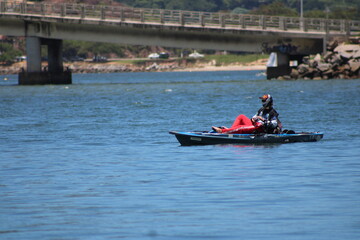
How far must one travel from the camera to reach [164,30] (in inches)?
3307

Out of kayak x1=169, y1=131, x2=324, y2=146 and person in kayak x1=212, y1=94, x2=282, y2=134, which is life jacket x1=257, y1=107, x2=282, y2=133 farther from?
kayak x1=169, y1=131, x2=324, y2=146

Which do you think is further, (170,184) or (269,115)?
(269,115)

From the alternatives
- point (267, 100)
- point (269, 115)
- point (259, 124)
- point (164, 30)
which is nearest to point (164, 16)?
point (164, 30)

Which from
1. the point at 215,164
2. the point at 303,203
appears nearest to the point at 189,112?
the point at 215,164

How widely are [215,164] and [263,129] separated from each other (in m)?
4.18

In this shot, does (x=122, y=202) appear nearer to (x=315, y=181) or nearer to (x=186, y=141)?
(x=315, y=181)

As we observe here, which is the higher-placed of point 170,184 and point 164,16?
point 164,16

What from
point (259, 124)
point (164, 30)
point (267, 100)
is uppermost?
point (164, 30)

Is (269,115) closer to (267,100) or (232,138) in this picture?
(267,100)

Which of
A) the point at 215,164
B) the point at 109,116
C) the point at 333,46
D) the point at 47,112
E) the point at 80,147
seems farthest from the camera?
the point at 333,46

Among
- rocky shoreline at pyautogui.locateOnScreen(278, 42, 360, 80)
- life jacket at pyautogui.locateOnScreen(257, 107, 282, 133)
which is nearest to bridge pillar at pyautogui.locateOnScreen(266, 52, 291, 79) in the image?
rocky shoreline at pyautogui.locateOnScreen(278, 42, 360, 80)

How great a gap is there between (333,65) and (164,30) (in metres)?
17.2

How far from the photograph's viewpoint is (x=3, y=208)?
17.1 meters

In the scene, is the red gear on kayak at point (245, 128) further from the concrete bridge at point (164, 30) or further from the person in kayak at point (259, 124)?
the concrete bridge at point (164, 30)
